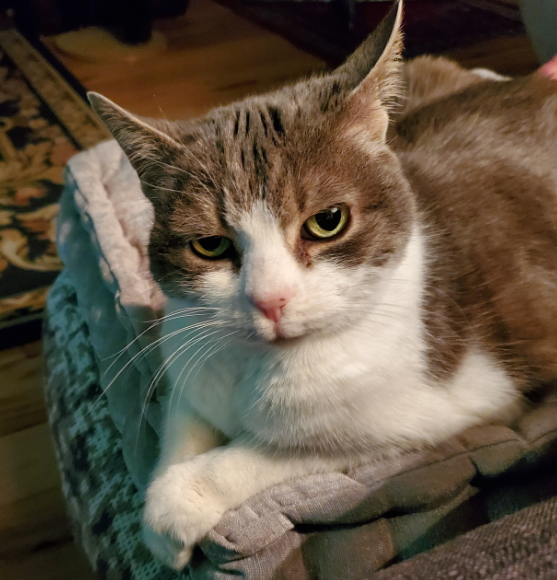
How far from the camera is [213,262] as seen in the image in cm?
83

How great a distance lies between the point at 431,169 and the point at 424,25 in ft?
9.37

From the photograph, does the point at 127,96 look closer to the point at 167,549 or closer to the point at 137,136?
the point at 137,136

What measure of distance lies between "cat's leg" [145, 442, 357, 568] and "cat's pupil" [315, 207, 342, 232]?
381mm

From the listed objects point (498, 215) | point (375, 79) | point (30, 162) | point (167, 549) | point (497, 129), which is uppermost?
point (375, 79)

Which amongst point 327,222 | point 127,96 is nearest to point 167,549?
point 327,222

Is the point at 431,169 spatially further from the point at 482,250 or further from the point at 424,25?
the point at 424,25

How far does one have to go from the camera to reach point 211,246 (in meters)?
0.84

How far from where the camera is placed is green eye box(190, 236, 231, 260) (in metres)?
0.83

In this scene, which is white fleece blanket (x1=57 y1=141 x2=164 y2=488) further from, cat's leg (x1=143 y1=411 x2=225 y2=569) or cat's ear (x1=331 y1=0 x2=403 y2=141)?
cat's ear (x1=331 y1=0 x2=403 y2=141)

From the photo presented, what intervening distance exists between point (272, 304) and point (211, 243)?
169mm

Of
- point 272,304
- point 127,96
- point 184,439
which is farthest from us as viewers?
point 127,96

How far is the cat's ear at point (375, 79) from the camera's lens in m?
0.79

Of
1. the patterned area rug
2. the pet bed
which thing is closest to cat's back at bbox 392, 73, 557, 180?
the pet bed

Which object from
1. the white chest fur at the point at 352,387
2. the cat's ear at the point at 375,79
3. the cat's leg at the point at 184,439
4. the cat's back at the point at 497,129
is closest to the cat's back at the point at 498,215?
the cat's back at the point at 497,129
